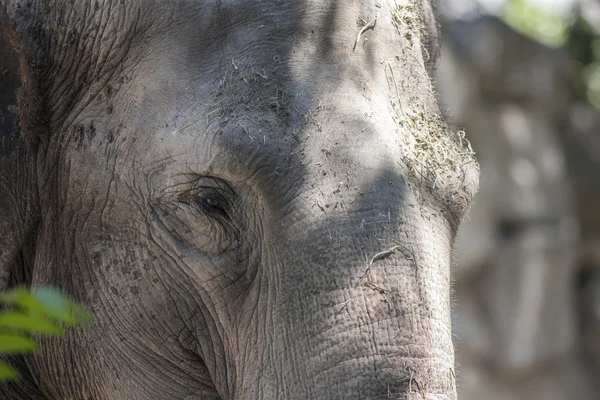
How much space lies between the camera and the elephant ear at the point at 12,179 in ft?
10.2

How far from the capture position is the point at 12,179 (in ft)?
10.3

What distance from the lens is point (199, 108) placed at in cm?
277

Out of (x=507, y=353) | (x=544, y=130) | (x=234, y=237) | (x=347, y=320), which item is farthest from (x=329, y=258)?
(x=544, y=130)

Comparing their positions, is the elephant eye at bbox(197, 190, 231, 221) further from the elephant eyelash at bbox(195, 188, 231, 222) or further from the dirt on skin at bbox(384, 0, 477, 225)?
the dirt on skin at bbox(384, 0, 477, 225)

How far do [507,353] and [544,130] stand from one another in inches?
103

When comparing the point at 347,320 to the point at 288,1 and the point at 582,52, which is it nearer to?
the point at 288,1

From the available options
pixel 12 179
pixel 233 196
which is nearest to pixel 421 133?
pixel 233 196

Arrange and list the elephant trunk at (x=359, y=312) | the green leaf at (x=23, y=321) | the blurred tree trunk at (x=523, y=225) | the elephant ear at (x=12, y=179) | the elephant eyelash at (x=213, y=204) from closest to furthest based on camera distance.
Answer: the green leaf at (x=23, y=321)
the elephant trunk at (x=359, y=312)
the elephant eyelash at (x=213, y=204)
the elephant ear at (x=12, y=179)
the blurred tree trunk at (x=523, y=225)

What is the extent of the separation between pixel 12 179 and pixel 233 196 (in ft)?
2.50

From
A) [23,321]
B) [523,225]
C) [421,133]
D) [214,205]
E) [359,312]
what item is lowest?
[23,321]

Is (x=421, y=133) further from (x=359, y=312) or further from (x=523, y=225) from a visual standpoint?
(x=523, y=225)

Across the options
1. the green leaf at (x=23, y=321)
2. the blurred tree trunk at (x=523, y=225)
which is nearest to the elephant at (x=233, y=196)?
the green leaf at (x=23, y=321)

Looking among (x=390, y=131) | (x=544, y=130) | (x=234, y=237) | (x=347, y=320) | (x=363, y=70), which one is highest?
(x=544, y=130)

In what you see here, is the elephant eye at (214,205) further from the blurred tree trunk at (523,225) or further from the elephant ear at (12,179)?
A: the blurred tree trunk at (523,225)
